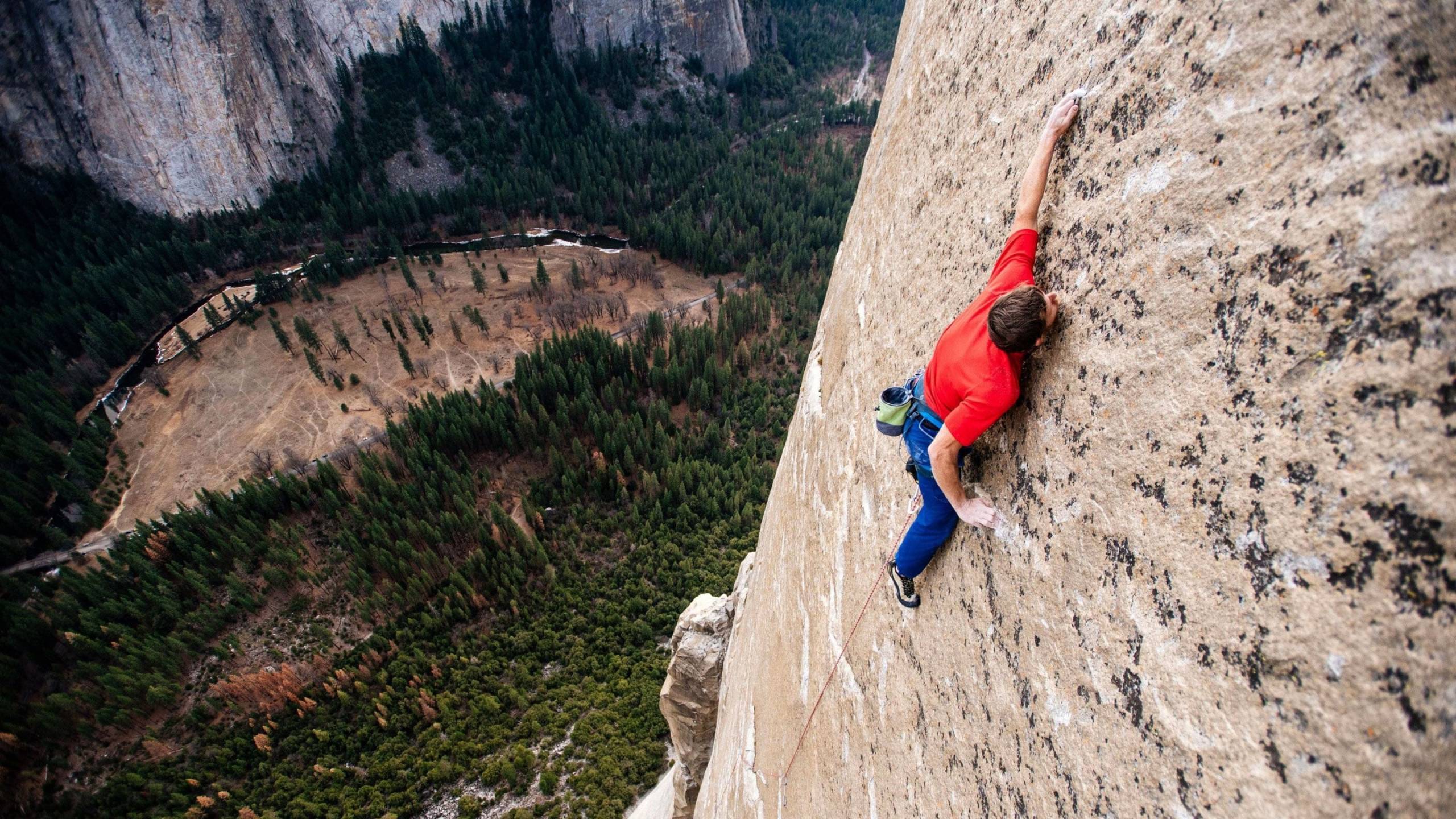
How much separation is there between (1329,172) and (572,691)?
94.2 feet

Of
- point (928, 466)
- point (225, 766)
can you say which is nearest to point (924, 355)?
point (928, 466)

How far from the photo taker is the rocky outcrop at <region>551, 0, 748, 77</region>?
78.2 meters

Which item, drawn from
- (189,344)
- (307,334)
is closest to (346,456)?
(307,334)

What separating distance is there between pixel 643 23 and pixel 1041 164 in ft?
303

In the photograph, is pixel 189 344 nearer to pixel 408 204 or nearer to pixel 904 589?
pixel 408 204

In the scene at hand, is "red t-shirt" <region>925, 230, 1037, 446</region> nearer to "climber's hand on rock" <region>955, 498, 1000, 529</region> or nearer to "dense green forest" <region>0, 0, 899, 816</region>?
"climber's hand on rock" <region>955, 498, 1000, 529</region>

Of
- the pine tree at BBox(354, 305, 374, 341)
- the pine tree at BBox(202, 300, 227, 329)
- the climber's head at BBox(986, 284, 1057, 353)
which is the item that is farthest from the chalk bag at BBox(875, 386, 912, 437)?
the pine tree at BBox(202, 300, 227, 329)

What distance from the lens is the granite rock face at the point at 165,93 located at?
5066 cm

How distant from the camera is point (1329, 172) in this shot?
1.68 metres

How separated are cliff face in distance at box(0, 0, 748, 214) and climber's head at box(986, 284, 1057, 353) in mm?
76141

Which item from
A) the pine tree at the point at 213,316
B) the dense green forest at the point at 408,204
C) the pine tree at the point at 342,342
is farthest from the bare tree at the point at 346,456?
the pine tree at the point at 213,316

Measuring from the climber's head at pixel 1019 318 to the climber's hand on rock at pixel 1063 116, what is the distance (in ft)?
2.77

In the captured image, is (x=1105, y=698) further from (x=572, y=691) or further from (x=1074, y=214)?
(x=572, y=691)

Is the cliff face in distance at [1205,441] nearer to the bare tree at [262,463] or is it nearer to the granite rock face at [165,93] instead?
the bare tree at [262,463]
